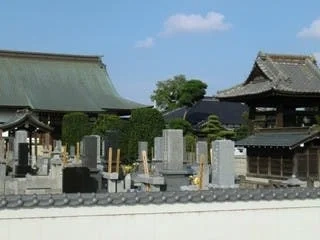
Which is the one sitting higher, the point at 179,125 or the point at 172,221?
the point at 179,125

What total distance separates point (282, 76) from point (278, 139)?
11.7ft

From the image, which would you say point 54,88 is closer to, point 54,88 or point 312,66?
point 54,88

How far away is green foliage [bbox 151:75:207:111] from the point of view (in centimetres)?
6338

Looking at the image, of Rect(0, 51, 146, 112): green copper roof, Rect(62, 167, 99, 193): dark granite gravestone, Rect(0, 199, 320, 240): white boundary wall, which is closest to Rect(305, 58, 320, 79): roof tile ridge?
Rect(62, 167, 99, 193): dark granite gravestone

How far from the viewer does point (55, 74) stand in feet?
174

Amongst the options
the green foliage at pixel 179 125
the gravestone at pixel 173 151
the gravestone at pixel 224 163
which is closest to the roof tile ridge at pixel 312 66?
the green foliage at pixel 179 125

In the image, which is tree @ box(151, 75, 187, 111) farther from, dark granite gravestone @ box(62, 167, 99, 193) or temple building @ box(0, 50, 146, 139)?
dark granite gravestone @ box(62, 167, 99, 193)

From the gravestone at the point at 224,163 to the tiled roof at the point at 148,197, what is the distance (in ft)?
7.17

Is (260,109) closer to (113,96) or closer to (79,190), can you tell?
(79,190)

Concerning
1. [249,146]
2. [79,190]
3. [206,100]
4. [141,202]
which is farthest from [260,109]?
[206,100]

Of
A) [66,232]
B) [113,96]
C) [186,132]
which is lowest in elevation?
[66,232]

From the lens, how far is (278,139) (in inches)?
934

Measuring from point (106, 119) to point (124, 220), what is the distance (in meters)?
28.8

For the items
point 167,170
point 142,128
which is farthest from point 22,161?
point 142,128
